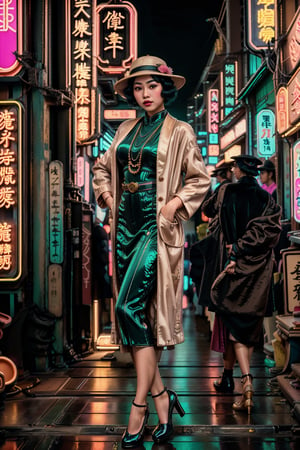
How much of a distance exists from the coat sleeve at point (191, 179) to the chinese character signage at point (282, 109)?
3970 millimetres

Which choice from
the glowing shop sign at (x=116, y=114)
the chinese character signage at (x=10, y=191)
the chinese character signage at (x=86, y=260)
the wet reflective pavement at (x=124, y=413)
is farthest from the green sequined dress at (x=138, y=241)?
the glowing shop sign at (x=116, y=114)

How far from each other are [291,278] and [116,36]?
793 centimetres

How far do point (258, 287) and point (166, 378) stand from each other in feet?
5.24

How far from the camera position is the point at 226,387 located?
554 centimetres

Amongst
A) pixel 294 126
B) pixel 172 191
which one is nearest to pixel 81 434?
pixel 172 191

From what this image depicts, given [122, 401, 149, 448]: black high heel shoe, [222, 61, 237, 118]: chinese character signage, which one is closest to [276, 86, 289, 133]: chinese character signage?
[122, 401, 149, 448]: black high heel shoe

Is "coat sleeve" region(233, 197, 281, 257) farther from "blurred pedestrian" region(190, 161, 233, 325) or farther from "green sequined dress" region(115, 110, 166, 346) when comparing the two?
"green sequined dress" region(115, 110, 166, 346)

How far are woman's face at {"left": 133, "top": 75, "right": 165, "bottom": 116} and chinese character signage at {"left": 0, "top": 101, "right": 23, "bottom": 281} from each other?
260cm

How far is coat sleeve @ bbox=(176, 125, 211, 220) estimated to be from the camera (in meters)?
4.00

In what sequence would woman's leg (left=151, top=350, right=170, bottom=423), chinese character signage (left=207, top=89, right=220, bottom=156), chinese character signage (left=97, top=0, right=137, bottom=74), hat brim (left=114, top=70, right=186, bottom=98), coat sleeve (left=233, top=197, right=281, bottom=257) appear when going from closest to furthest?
woman's leg (left=151, top=350, right=170, bottom=423), hat brim (left=114, top=70, right=186, bottom=98), coat sleeve (left=233, top=197, right=281, bottom=257), chinese character signage (left=97, top=0, right=137, bottom=74), chinese character signage (left=207, top=89, right=220, bottom=156)

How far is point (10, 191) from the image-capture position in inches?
252

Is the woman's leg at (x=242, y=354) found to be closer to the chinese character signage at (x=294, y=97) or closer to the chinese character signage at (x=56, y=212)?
the chinese character signage at (x=56, y=212)

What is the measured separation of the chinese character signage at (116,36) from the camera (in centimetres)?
1273

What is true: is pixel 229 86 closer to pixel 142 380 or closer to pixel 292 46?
pixel 292 46
